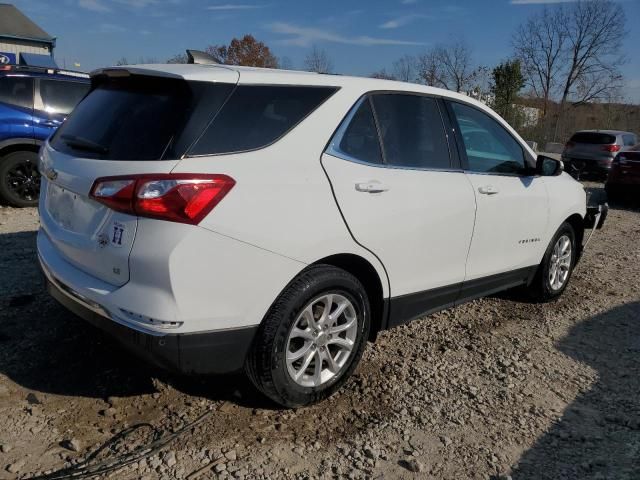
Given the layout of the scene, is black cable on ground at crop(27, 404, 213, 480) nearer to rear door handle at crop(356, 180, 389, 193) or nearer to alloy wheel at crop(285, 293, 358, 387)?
alloy wheel at crop(285, 293, 358, 387)

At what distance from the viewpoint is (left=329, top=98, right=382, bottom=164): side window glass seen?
2.97m

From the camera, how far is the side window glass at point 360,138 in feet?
9.75

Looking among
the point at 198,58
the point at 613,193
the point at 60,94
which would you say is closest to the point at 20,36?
the point at 60,94

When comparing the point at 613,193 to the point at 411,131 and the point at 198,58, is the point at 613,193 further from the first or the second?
the point at 198,58

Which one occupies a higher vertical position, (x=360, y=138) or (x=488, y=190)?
(x=360, y=138)

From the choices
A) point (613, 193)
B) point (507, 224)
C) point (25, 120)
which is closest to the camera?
point (507, 224)

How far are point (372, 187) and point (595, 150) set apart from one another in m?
14.5

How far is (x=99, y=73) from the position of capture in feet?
Result: 10.3

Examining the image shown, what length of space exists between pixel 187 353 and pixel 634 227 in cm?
907

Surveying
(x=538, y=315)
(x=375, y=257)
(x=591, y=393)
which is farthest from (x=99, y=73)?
(x=538, y=315)

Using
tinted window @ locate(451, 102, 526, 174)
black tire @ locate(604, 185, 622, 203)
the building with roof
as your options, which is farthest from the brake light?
the building with roof

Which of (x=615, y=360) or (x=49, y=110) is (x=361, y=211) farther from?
(x=49, y=110)

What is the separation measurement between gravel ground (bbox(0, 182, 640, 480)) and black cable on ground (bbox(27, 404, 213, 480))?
0.03 meters

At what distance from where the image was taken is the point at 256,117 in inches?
106
